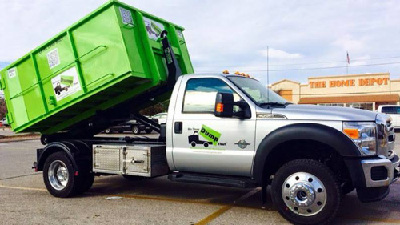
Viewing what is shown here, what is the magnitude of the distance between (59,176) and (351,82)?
37906 mm

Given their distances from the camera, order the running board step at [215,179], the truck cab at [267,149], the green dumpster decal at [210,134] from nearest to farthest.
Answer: the truck cab at [267,149] → the running board step at [215,179] → the green dumpster decal at [210,134]

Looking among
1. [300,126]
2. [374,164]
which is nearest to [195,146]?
[300,126]

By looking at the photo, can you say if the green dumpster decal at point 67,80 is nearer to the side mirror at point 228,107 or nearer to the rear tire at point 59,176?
the rear tire at point 59,176

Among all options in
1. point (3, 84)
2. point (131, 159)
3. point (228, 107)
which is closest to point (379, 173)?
point (228, 107)

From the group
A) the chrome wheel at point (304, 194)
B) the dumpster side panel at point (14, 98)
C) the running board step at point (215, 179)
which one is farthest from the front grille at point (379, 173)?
the dumpster side panel at point (14, 98)

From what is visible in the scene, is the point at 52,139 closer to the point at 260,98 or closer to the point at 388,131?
the point at 260,98

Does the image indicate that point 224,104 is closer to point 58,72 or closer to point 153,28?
point 153,28

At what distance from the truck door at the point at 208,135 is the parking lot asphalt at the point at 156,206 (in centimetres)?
65

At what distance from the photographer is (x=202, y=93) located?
6.20 m

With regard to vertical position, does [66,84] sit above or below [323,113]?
above

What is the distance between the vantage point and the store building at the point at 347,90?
39156 mm

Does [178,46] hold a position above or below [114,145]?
above

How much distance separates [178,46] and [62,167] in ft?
9.72

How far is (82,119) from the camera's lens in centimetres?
758
